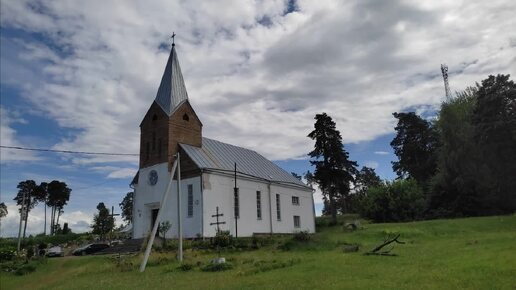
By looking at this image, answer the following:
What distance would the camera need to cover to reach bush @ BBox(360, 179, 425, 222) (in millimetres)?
53734

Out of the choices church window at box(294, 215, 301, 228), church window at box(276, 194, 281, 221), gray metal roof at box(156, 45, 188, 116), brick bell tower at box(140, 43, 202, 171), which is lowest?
church window at box(294, 215, 301, 228)

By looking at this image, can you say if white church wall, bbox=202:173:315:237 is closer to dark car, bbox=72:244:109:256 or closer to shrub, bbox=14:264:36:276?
dark car, bbox=72:244:109:256

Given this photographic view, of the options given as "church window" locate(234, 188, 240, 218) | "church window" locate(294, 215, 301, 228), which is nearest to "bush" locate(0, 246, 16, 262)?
"church window" locate(234, 188, 240, 218)

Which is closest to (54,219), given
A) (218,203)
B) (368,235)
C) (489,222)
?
(218,203)

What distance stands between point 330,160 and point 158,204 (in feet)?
76.8

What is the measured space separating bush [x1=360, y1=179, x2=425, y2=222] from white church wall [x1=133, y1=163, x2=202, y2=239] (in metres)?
28.3

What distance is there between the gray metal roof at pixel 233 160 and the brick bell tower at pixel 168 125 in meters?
1.21

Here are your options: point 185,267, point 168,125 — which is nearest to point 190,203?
point 168,125

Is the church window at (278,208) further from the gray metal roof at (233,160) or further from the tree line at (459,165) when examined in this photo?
the tree line at (459,165)

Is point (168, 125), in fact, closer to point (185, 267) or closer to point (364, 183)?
point (185, 267)

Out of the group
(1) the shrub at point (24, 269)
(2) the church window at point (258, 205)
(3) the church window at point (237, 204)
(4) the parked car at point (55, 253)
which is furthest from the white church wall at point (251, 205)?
(4) the parked car at point (55, 253)

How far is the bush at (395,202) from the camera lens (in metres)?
53.7

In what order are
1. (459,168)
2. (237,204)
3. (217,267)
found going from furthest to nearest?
(459,168), (237,204), (217,267)

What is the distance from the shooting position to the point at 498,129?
36.7 m
